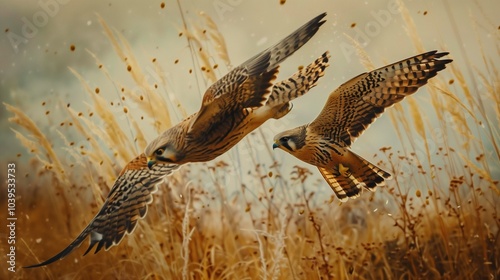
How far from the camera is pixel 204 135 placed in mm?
2408

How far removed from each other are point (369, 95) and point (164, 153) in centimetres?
72

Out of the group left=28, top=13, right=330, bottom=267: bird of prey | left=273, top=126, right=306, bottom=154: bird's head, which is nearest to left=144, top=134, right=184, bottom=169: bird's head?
left=28, top=13, right=330, bottom=267: bird of prey

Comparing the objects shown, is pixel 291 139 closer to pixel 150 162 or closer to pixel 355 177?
pixel 355 177

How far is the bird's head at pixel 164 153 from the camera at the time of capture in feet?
7.89

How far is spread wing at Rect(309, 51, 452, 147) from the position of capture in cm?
244

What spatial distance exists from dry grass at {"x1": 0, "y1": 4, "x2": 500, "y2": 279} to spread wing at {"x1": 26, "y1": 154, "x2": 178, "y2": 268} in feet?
0.37

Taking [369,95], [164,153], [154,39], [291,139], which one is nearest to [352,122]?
[369,95]

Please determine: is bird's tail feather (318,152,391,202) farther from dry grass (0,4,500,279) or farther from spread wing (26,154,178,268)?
spread wing (26,154,178,268)

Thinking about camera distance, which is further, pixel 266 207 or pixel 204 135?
pixel 266 207

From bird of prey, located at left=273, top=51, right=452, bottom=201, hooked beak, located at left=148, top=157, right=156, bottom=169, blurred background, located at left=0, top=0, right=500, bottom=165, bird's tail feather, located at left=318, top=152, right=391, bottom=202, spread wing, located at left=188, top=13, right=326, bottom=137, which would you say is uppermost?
blurred background, located at left=0, top=0, right=500, bottom=165

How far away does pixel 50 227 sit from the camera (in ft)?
8.64

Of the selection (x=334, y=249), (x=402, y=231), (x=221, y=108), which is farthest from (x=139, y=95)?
(x=402, y=231)

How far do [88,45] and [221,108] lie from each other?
60cm

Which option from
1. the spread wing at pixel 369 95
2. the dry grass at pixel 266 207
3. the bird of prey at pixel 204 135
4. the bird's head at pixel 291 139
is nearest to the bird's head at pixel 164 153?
the bird of prey at pixel 204 135
